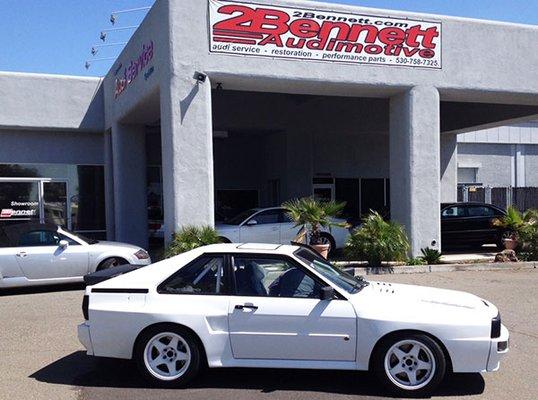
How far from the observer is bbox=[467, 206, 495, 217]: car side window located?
17109mm

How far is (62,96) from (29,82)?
1047 mm

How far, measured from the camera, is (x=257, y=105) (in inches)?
767

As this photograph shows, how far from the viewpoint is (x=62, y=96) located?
17.7m

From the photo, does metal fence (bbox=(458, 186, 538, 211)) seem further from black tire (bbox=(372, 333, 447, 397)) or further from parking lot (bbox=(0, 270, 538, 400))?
black tire (bbox=(372, 333, 447, 397))

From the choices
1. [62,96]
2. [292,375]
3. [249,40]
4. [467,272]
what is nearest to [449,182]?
[467,272]

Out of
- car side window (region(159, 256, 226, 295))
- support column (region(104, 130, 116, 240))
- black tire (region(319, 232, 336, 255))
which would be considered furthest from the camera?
support column (region(104, 130, 116, 240))

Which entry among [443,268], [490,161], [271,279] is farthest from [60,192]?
[490,161]

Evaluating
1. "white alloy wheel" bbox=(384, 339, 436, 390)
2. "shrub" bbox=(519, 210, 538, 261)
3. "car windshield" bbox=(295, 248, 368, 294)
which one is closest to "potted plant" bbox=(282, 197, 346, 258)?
"shrub" bbox=(519, 210, 538, 261)

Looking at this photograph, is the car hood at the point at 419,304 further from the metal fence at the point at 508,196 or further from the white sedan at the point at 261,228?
the metal fence at the point at 508,196

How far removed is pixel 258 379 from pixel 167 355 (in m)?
0.95

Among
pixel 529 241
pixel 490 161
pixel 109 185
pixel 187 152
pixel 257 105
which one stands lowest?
pixel 529 241

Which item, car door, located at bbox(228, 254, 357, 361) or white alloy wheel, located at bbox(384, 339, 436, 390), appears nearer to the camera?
white alloy wheel, located at bbox(384, 339, 436, 390)

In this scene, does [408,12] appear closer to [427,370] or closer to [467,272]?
[467,272]

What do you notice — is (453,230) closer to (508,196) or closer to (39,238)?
(39,238)
